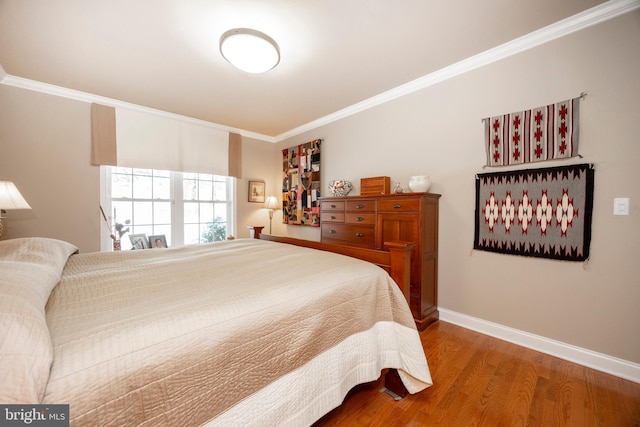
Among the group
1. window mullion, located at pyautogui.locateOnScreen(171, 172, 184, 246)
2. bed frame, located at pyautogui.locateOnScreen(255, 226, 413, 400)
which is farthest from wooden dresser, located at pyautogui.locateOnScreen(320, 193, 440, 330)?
window mullion, located at pyautogui.locateOnScreen(171, 172, 184, 246)

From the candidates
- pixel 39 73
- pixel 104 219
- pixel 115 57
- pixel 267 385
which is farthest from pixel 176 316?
pixel 39 73

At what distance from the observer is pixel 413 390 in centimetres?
140

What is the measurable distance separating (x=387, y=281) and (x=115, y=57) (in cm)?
301

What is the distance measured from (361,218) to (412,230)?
65 cm

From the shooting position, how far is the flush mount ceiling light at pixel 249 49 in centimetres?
177

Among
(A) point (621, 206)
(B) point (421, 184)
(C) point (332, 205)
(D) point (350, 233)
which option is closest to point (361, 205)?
(D) point (350, 233)

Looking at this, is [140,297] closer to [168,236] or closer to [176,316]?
[176,316]

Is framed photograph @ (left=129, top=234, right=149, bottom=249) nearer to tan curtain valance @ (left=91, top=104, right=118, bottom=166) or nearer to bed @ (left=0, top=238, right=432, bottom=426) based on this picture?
tan curtain valance @ (left=91, top=104, right=118, bottom=166)

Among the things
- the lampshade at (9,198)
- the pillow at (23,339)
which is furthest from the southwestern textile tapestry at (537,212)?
the lampshade at (9,198)

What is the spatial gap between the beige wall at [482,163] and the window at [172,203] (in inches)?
11.0

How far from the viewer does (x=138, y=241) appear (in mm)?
3137

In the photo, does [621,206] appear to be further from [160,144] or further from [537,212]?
[160,144]

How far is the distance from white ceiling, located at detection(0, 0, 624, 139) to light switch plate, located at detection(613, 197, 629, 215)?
4.33 feet

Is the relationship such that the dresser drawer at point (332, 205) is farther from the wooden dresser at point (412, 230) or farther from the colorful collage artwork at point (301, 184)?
the colorful collage artwork at point (301, 184)
